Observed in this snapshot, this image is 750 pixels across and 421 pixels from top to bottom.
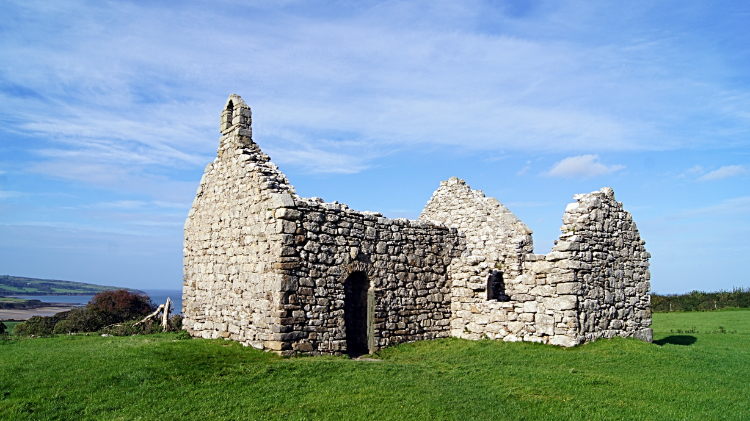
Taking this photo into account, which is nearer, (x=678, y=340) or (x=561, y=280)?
(x=561, y=280)

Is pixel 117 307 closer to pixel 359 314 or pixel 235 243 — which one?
pixel 235 243

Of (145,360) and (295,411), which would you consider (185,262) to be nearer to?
(145,360)

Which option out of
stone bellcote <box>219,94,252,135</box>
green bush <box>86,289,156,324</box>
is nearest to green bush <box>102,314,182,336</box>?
green bush <box>86,289,156,324</box>

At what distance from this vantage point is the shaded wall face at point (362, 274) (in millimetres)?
13359

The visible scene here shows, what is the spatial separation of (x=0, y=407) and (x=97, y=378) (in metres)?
1.62

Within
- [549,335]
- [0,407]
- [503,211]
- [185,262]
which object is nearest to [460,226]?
[503,211]

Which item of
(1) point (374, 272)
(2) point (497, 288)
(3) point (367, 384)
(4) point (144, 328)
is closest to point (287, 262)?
(1) point (374, 272)

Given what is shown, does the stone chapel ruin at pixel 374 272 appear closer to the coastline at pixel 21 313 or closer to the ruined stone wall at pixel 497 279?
the ruined stone wall at pixel 497 279

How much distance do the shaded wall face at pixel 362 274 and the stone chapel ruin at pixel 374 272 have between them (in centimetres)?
3

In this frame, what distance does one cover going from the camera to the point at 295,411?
8.89 meters

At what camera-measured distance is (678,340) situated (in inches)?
730

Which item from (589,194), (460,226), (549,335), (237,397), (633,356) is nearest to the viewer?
(237,397)

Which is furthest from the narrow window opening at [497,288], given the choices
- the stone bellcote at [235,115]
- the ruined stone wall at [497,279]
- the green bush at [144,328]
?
the green bush at [144,328]

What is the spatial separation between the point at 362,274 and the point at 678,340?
1196 cm
